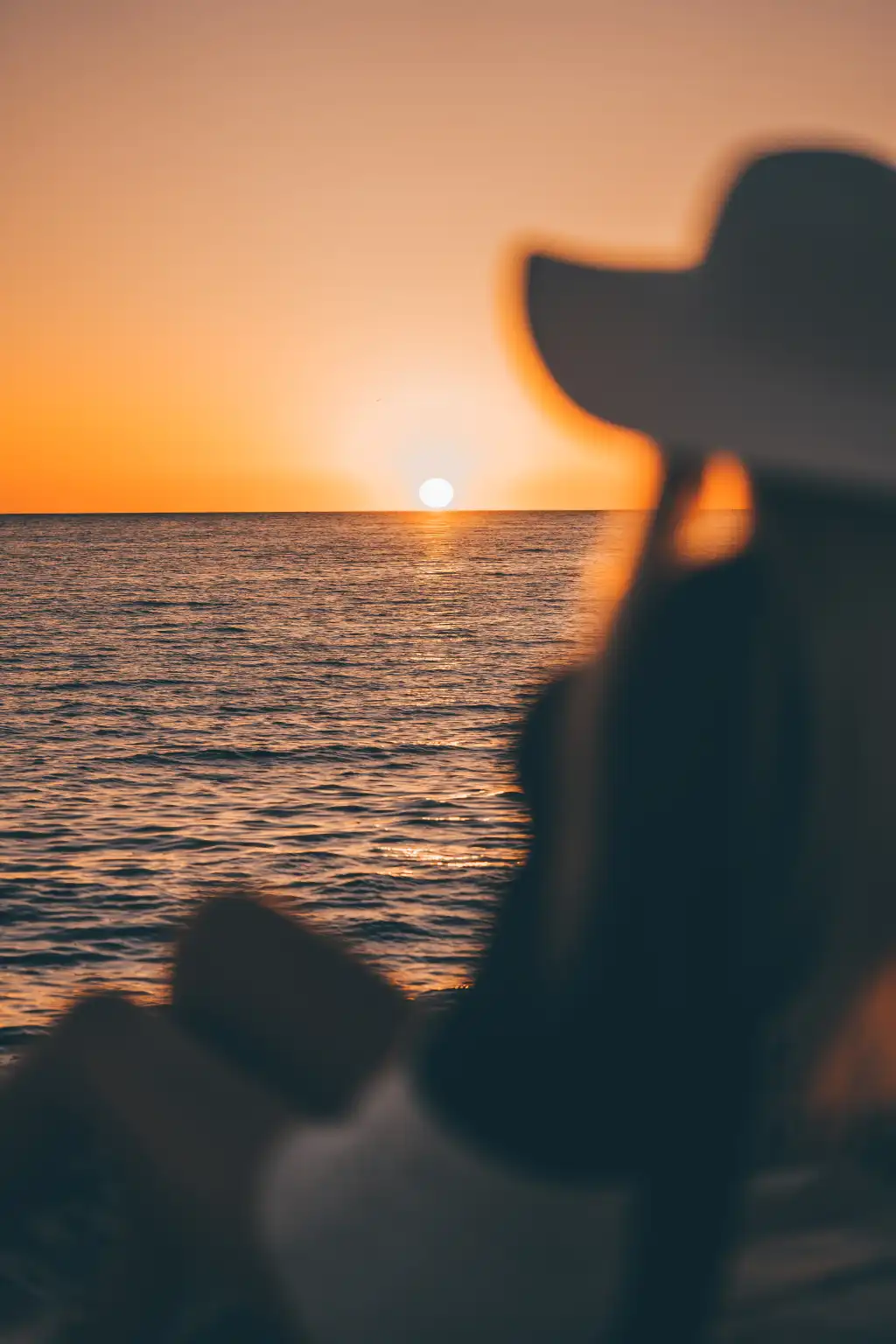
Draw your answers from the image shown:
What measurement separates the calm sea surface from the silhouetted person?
0.75ft

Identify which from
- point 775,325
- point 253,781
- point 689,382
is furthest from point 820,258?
point 253,781

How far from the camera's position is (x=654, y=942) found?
225cm

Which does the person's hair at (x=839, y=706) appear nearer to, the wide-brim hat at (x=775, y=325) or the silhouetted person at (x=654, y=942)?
the silhouetted person at (x=654, y=942)

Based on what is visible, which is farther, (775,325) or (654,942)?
(654,942)

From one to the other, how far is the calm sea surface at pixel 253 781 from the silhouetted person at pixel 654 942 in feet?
0.75

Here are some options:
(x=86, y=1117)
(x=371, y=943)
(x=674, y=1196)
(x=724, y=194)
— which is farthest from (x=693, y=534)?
(x=371, y=943)

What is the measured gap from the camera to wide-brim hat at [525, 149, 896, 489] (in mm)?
2025

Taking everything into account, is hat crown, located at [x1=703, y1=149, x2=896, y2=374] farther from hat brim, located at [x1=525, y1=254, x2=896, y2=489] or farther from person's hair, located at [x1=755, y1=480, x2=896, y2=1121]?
person's hair, located at [x1=755, y1=480, x2=896, y2=1121]

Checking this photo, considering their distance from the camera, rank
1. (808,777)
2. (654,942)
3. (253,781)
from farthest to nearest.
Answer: (253,781) → (654,942) → (808,777)

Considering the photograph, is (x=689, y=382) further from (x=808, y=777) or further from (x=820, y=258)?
(x=808, y=777)

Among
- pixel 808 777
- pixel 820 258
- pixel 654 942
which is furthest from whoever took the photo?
pixel 654 942

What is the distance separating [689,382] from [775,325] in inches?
7.0

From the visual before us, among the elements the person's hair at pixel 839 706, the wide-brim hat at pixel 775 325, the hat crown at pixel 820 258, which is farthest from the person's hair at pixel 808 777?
the hat crown at pixel 820 258

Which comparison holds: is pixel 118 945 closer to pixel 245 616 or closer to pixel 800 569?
pixel 800 569
